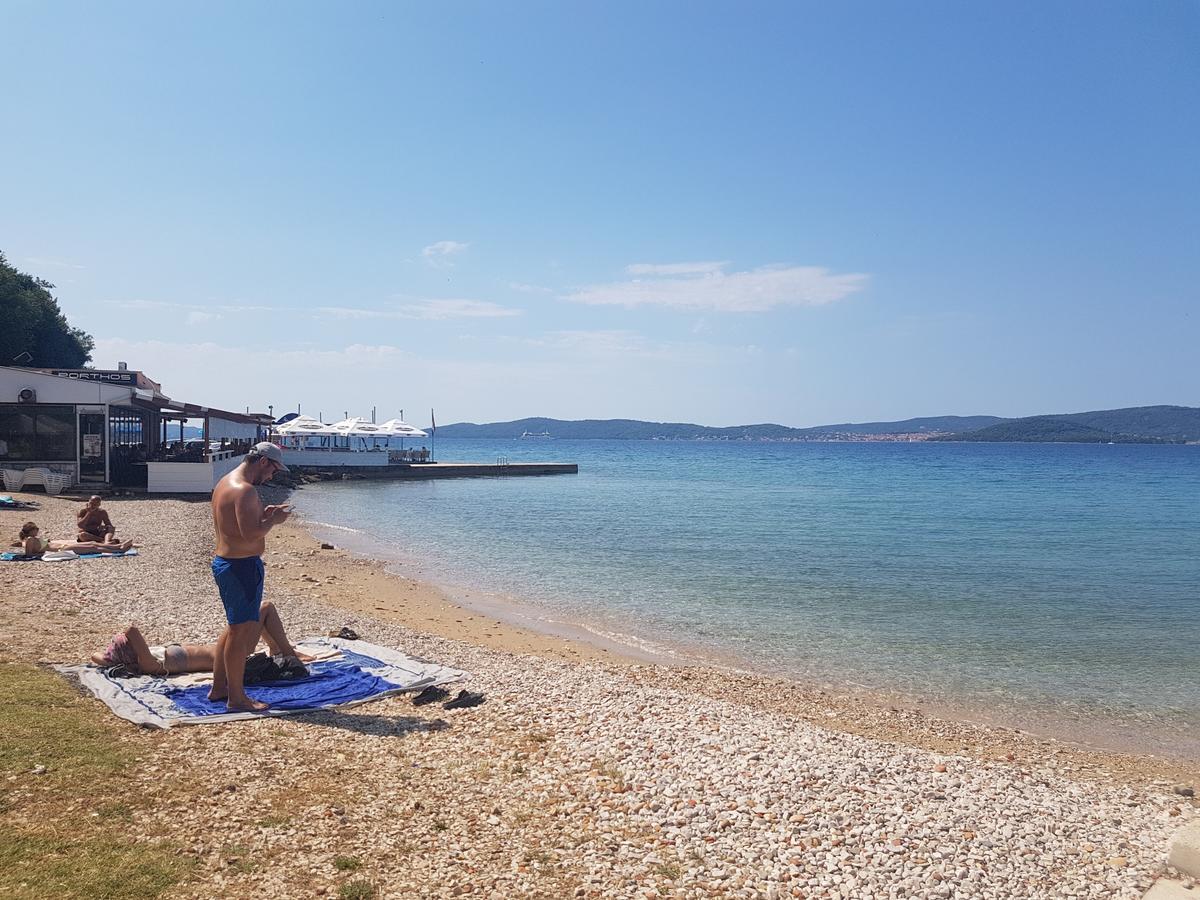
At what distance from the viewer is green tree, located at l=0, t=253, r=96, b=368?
4300cm

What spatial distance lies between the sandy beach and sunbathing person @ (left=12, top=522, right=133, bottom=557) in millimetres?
5443

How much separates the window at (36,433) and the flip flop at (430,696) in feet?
72.4

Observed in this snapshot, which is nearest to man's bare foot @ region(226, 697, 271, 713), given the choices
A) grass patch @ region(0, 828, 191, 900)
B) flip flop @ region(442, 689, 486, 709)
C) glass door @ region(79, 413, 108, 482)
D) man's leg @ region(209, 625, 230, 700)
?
man's leg @ region(209, 625, 230, 700)

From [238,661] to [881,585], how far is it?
14533 millimetres

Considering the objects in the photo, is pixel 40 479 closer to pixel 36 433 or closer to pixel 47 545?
pixel 36 433

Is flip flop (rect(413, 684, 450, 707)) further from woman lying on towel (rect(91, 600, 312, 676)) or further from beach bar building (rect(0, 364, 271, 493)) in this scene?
beach bar building (rect(0, 364, 271, 493))

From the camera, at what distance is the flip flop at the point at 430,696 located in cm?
728

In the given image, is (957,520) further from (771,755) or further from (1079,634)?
(771,755)

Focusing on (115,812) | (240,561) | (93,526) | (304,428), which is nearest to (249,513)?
(240,561)

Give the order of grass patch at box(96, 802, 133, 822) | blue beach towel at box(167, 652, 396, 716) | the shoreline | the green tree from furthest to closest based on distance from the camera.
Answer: the green tree < the shoreline < blue beach towel at box(167, 652, 396, 716) < grass patch at box(96, 802, 133, 822)

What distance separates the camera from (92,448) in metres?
25.6

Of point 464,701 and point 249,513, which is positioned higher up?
point 249,513

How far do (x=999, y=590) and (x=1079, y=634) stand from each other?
3.97 metres

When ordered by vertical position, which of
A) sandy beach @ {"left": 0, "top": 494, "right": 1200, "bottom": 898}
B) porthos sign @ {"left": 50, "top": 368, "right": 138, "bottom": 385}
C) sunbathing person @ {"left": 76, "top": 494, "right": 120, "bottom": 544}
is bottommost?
sandy beach @ {"left": 0, "top": 494, "right": 1200, "bottom": 898}
